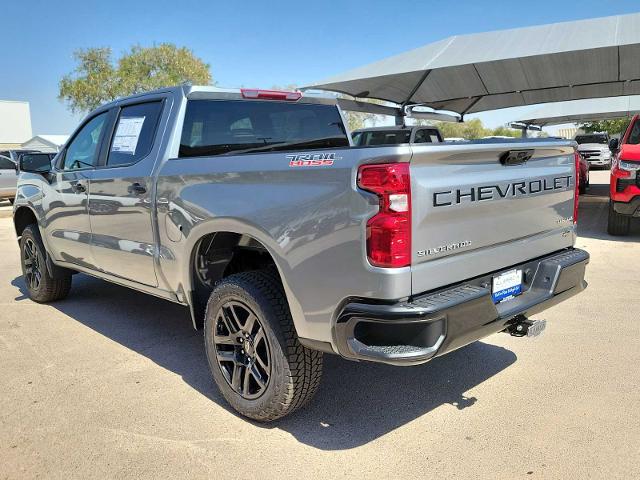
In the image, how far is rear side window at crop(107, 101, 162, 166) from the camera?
3.88m

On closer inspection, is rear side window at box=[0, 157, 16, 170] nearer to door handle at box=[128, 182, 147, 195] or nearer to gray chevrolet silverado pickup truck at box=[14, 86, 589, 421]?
gray chevrolet silverado pickup truck at box=[14, 86, 589, 421]

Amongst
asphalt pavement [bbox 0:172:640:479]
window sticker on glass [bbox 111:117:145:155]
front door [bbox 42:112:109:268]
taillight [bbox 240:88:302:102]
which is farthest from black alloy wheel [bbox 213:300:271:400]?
front door [bbox 42:112:109:268]

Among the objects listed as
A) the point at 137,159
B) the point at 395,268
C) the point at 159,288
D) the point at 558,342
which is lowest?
the point at 558,342

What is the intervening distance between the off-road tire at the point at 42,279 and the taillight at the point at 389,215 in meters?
4.23

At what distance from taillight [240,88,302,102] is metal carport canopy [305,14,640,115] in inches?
364

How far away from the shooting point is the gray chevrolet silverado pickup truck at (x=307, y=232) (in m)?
2.47

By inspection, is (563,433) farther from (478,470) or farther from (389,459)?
(389,459)

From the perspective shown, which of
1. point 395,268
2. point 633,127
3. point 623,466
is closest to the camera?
point 395,268

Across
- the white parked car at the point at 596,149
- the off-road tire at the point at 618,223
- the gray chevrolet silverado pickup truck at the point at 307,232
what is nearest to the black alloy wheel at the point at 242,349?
the gray chevrolet silverado pickup truck at the point at 307,232

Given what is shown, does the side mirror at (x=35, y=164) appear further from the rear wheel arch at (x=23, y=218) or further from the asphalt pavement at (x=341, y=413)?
the asphalt pavement at (x=341, y=413)

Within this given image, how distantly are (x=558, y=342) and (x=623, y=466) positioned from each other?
1734 mm

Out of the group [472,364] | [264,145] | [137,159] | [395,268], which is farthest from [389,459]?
[137,159]

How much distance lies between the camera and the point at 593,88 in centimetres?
1711

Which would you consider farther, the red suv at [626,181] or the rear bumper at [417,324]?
the red suv at [626,181]
